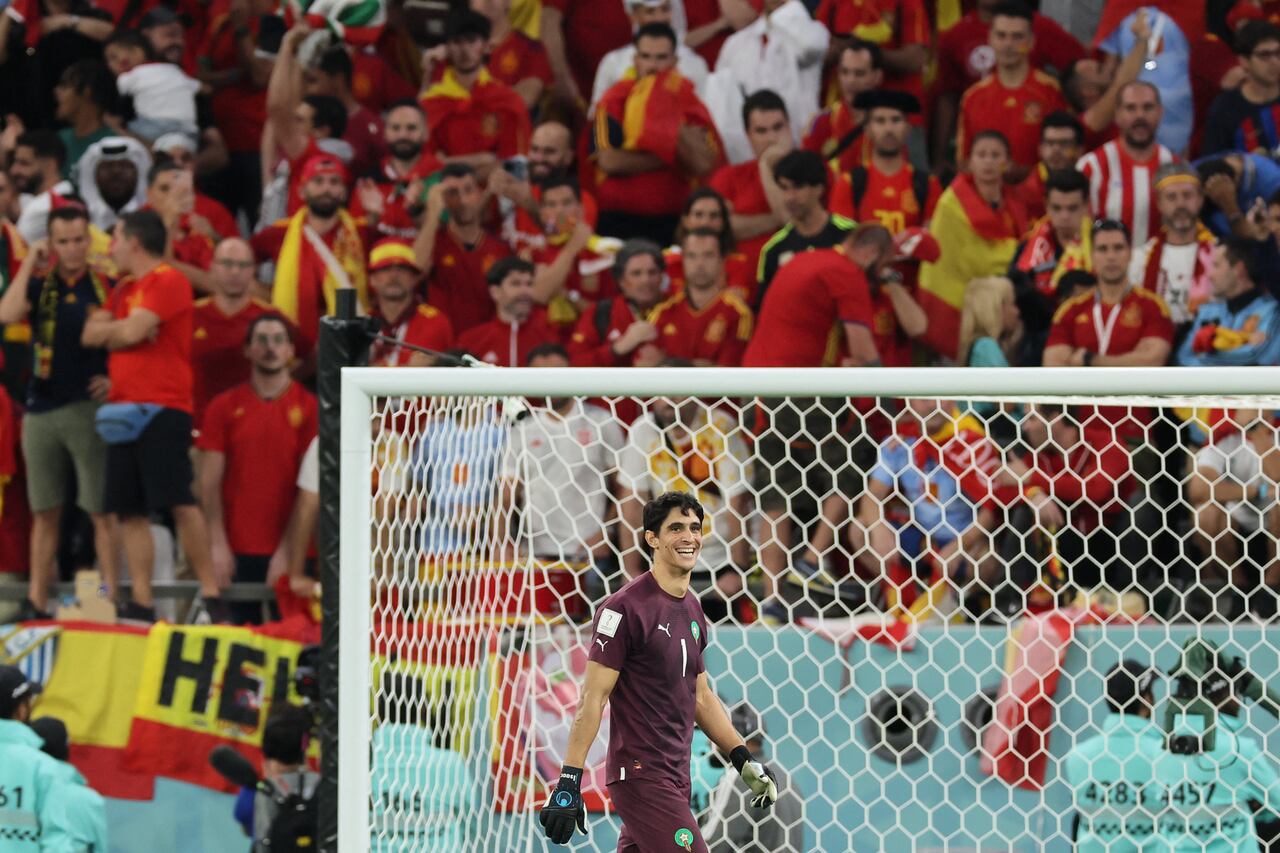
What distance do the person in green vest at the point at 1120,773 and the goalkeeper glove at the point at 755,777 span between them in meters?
1.69

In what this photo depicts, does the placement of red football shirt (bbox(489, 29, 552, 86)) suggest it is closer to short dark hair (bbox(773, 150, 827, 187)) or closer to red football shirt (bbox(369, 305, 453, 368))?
red football shirt (bbox(369, 305, 453, 368))

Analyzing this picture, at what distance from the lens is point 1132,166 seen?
879 centimetres

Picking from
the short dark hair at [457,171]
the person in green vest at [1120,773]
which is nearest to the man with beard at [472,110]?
the short dark hair at [457,171]

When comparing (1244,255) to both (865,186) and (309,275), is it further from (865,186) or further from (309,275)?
(309,275)

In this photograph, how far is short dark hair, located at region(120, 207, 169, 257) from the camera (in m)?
8.57

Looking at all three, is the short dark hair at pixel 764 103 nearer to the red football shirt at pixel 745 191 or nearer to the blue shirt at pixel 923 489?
the red football shirt at pixel 745 191

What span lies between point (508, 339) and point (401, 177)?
4.21 ft

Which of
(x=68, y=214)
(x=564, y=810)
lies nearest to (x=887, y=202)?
(x=68, y=214)

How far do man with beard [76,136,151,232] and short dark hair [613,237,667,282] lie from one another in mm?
2518

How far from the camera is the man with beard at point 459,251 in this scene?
923cm

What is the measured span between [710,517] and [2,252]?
14.3ft

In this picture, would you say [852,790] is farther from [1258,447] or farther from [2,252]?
[2,252]

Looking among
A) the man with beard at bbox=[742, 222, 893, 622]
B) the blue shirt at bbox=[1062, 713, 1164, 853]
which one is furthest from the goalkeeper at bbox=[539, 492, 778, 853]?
the man with beard at bbox=[742, 222, 893, 622]

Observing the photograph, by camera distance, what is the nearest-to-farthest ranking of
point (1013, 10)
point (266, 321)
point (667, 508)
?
point (667, 508), point (266, 321), point (1013, 10)
